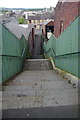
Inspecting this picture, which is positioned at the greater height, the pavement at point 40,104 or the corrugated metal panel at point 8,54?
the corrugated metal panel at point 8,54

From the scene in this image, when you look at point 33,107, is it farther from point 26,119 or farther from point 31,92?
point 31,92

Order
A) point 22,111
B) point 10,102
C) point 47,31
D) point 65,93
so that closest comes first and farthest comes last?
point 22,111 < point 10,102 < point 65,93 < point 47,31

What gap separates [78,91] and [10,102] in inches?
63.8

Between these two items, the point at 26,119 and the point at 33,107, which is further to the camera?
the point at 33,107

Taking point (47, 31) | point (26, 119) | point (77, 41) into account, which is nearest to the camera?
Answer: point (26, 119)

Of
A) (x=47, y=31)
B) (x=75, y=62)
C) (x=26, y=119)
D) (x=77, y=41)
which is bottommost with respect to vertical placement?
(x=26, y=119)

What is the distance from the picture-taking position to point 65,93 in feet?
16.0

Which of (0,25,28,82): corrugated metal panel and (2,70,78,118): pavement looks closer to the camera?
(2,70,78,118): pavement

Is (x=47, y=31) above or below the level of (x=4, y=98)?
above

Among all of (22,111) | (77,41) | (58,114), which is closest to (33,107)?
(22,111)

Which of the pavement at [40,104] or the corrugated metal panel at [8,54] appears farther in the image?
the corrugated metal panel at [8,54]

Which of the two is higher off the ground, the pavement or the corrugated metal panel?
the corrugated metal panel

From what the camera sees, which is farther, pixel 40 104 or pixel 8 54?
pixel 8 54

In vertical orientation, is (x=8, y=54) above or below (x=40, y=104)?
above
